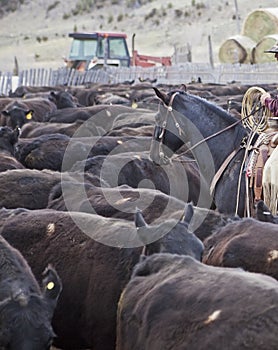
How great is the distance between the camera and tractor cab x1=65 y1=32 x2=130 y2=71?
122 ft

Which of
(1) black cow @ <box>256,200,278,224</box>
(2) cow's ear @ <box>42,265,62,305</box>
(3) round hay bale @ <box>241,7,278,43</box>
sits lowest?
(3) round hay bale @ <box>241,7,278,43</box>

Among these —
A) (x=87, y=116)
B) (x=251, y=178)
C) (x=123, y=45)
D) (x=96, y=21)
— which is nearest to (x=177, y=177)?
(x=251, y=178)

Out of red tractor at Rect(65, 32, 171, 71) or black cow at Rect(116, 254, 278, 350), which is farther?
red tractor at Rect(65, 32, 171, 71)

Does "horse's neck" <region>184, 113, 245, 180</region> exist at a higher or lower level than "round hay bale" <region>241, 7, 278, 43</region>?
higher

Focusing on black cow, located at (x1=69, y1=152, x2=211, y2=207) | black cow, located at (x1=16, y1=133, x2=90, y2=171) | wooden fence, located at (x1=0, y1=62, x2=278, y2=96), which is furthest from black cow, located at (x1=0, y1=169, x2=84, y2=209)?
wooden fence, located at (x1=0, y1=62, x2=278, y2=96)

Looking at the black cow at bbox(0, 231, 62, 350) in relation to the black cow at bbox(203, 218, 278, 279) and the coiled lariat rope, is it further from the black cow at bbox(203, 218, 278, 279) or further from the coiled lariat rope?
the coiled lariat rope

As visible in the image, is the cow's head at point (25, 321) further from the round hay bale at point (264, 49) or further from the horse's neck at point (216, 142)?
the round hay bale at point (264, 49)

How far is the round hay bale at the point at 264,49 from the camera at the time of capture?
32.2 m

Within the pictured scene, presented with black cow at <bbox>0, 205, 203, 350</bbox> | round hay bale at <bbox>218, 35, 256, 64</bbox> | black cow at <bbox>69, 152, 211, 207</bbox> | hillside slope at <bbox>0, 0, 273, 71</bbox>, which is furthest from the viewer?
hillside slope at <bbox>0, 0, 273, 71</bbox>

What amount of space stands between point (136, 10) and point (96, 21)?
3440 mm

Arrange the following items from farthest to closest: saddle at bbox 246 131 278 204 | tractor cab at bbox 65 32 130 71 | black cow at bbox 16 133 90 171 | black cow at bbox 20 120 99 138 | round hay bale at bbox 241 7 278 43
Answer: tractor cab at bbox 65 32 130 71 → round hay bale at bbox 241 7 278 43 → black cow at bbox 20 120 99 138 → black cow at bbox 16 133 90 171 → saddle at bbox 246 131 278 204

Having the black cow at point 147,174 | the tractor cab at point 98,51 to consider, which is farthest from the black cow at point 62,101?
the tractor cab at point 98,51

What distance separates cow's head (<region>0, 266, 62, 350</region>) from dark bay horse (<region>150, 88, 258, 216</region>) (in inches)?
139

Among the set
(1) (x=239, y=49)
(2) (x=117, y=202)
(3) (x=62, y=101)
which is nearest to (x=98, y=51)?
(1) (x=239, y=49)
